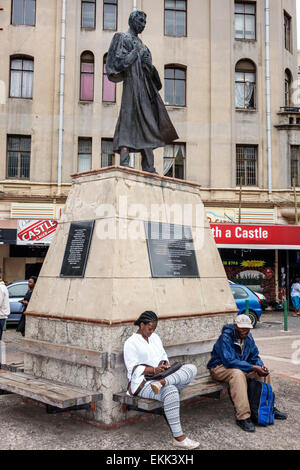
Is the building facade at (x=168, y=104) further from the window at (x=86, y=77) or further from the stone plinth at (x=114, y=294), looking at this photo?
the stone plinth at (x=114, y=294)

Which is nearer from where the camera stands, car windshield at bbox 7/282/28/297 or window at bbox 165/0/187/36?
car windshield at bbox 7/282/28/297

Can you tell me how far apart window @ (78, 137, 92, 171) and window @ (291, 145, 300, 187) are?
32.0 ft

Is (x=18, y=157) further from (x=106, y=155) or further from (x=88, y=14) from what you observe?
(x=88, y=14)

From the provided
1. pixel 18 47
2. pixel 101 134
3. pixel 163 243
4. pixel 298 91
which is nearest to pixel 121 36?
pixel 163 243

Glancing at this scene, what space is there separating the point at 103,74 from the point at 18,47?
403cm

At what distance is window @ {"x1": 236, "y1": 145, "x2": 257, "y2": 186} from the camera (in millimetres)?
22469

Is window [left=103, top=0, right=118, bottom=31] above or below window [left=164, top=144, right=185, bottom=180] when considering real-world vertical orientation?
above

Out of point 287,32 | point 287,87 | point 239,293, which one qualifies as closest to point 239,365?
point 239,293

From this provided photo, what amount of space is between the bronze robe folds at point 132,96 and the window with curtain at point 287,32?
1971 cm

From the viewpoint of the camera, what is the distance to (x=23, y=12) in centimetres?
2181

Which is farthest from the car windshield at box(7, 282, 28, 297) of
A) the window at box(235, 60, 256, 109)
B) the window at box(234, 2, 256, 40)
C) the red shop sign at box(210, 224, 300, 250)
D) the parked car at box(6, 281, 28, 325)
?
the window at box(234, 2, 256, 40)

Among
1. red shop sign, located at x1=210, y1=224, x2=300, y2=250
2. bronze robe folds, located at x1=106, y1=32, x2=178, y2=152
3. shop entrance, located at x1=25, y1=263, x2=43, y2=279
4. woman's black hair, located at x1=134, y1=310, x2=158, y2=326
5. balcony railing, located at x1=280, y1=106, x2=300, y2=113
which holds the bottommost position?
woman's black hair, located at x1=134, y1=310, x2=158, y2=326

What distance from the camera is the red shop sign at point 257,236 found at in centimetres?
1917

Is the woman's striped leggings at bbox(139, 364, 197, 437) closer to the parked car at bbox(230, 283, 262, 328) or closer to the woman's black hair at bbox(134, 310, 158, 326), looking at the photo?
the woman's black hair at bbox(134, 310, 158, 326)
